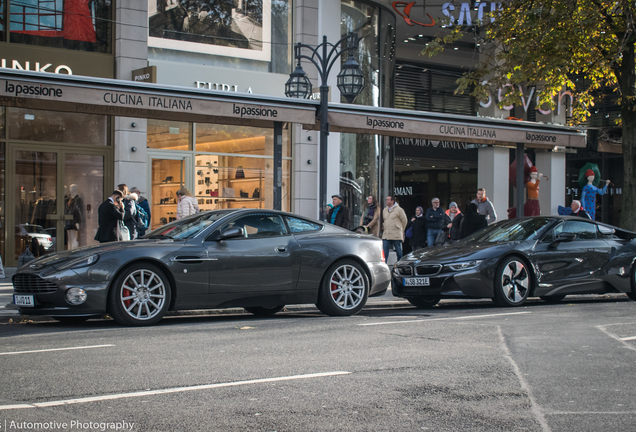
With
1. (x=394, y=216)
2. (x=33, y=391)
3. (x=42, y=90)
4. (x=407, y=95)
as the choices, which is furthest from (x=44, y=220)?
(x=407, y=95)

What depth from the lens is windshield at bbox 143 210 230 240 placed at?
352 inches

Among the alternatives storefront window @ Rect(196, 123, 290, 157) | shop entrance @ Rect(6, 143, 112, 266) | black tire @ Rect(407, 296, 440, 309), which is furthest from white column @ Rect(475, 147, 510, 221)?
black tire @ Rect(407, 296, 440, 309)

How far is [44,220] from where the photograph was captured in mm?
16297

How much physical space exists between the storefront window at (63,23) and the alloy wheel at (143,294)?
10071mm

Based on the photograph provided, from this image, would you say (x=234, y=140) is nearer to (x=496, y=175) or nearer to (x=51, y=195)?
(x=51, y=195)

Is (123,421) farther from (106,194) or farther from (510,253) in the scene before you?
(106,194)

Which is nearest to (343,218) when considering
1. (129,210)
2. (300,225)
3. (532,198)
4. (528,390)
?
(129,210)

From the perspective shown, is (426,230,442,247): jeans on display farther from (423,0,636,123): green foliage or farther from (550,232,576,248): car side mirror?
(550,232,576,248): car side mirror

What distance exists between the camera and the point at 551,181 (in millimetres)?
25516

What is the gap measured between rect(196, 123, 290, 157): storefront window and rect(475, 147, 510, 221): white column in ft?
26.2

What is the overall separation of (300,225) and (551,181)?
A: 18005 mm

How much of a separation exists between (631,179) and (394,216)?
5.09m

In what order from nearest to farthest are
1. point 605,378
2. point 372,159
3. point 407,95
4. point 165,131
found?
point 605,378, point 165,131, point 372,159, point 407,95

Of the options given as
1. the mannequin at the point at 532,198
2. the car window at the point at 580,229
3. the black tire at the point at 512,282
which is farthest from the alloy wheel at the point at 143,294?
the mannequin at the point at 532,198
